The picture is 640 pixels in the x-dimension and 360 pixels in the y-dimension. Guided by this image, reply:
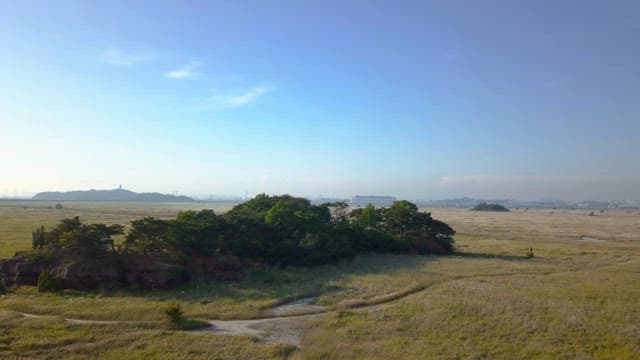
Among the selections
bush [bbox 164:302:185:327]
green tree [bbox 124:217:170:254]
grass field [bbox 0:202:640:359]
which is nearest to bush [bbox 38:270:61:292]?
grass field [bbox 0:202:640:359]

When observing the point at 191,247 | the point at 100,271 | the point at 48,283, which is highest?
the point at 191,247

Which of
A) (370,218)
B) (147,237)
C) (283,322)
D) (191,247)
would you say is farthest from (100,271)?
(370,218)

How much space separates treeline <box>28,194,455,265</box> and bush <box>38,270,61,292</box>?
2849mm

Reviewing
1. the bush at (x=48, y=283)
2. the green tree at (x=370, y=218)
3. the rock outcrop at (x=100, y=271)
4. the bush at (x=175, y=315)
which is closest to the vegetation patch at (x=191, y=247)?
the rock outcrop at (x=100, y=271)

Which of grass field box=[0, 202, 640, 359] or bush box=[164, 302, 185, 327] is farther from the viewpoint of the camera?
bush box=[164, 302, 185, 327]

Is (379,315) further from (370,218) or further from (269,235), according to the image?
(370,218)

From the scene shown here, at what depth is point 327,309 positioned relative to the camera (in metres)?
30.9

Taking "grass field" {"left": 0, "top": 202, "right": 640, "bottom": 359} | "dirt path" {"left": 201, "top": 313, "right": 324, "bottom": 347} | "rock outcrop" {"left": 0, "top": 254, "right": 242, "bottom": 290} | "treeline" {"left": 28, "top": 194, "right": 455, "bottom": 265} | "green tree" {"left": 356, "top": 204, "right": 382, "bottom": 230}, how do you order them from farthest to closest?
1. "green tree" {"left": 356, "top": 204, "right": 382, "bottom": 230}
2. "treeline" {"left": 28, "top": 194, "right": 455, "bottom": 265}
3. "rock outcrop" {"left": 0, "top": 254, "right": 242, "bottom": 290}
4. "dirt path" {"left": 201, "top": 313, "right": 324, "bottom": 347}
5. "grass field" {"left": 0, "top": 202, "right": 640, "bottom": 359}

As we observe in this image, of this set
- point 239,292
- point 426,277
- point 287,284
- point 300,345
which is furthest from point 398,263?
point 300,345

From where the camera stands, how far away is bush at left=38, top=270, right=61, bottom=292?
33906 mm

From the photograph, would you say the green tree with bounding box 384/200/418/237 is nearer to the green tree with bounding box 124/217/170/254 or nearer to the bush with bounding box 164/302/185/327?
the green tree with bounding box 124/217/170/254

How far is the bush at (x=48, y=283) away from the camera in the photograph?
33906 mm

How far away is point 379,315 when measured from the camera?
29.0 m

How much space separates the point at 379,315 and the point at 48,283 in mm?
22062
